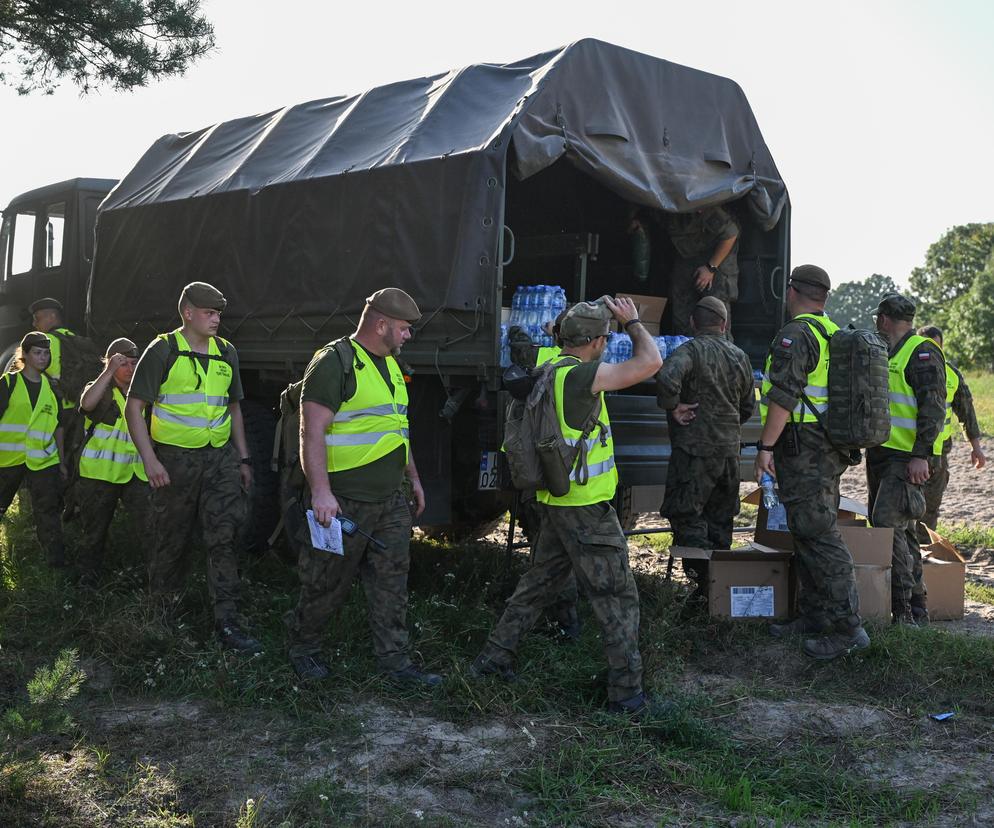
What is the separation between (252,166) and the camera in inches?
287

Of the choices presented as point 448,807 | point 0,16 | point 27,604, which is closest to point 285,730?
point 448,807

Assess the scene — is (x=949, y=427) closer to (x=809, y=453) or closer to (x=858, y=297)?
(x=809, y=453)

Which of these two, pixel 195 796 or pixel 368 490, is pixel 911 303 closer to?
pixel 368 490

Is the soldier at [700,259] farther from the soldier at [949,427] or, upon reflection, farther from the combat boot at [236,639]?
the combat boot at [236,639]

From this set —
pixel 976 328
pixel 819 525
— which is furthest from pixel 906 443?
pixel 976 328

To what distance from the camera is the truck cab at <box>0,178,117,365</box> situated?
8938mm

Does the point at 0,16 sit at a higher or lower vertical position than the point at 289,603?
higher

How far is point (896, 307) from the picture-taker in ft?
A: 19.9

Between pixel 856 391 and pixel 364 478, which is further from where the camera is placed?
pixel 856 391

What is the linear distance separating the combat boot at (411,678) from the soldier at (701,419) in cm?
176

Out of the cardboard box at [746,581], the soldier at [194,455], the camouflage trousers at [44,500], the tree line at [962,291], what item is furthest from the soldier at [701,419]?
the tree line at [962,291]

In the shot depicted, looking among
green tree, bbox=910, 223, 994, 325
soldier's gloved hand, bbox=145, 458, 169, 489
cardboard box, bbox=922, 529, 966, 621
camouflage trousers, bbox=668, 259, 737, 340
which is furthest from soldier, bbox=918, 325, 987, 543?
green tree, bbox=910, 223, 994, 325

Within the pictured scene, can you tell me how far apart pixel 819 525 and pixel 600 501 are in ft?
4.70

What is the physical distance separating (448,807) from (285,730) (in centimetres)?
90
